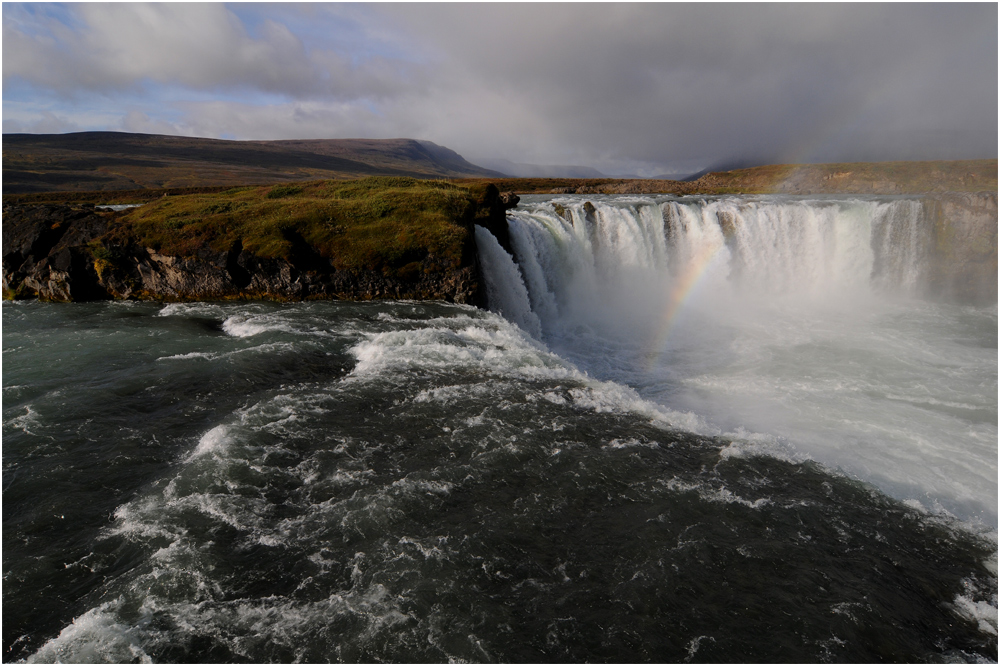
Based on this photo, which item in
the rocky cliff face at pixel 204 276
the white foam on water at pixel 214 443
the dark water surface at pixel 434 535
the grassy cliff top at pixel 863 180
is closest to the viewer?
the dark water surface at pixel 434 535

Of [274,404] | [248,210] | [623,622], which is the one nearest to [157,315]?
[248,210]

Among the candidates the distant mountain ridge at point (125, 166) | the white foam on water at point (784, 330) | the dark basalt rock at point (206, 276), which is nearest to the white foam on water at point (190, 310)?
the dark basalt rock at point (206, 276)

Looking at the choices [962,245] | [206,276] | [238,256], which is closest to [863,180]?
[962,245]

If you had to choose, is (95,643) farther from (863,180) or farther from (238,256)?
(863,180)

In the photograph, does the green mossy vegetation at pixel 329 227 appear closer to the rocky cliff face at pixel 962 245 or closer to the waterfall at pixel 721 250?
the waterfall at pixel 721 250

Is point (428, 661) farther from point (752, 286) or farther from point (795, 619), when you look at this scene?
point (752, 286)

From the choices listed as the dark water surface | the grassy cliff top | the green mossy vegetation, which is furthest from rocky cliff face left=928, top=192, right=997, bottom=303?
the dark water surface

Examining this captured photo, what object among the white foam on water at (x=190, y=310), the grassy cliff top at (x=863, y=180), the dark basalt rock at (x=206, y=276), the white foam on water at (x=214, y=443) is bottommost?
the white foam on water at (x=214, y=443)
